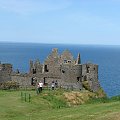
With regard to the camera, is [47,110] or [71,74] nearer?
[47,110]

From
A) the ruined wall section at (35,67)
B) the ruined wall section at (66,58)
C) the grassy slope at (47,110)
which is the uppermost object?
the ruined wall section at (66,58)

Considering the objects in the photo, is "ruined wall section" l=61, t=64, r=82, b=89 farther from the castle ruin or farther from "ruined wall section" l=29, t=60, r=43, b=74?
"ruined wall section" l=29, t=60, r=43, b=74

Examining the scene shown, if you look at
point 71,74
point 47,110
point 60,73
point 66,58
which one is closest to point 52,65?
point 66,58

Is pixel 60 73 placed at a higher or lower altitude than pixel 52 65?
lower

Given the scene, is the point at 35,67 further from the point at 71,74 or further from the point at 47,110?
the point at 47,110

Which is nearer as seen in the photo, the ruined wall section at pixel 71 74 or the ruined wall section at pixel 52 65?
the ruined wall section at pixel 71 74

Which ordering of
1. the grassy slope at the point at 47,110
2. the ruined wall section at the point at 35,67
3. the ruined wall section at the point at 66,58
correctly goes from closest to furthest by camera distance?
the grassy slope at the point at 47,110, the ruined wall section at the point at 35,67, the ruined wall section at the point at 66,58

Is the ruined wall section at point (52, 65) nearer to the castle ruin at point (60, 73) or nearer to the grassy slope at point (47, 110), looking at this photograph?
the castle ruin at point (60, 73)

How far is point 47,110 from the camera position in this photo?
133ft

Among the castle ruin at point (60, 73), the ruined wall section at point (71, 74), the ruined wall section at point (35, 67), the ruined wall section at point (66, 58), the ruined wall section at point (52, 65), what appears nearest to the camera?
the ruined wall section at point (71, 74)

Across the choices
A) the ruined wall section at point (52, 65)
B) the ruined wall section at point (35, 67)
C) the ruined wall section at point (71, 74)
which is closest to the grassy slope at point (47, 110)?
→ the ruined wall section at point (71, 74)

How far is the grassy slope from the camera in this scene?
3328cm

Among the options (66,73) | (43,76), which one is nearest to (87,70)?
(66,73)

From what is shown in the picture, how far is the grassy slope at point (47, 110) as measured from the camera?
33.3 m
